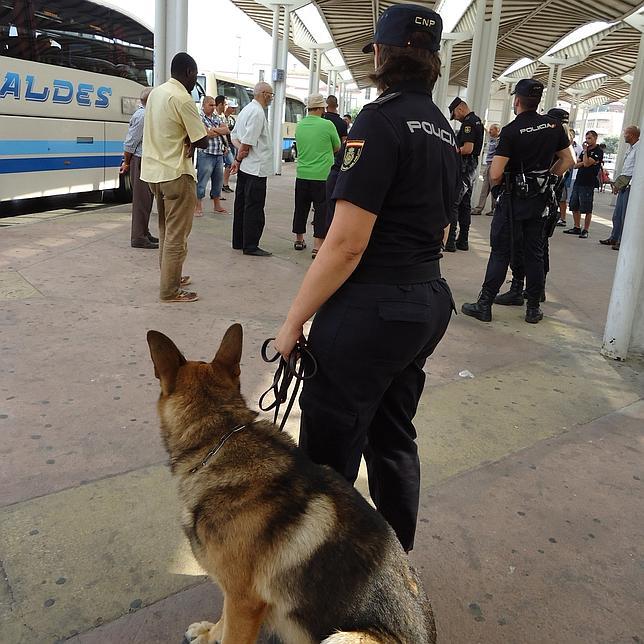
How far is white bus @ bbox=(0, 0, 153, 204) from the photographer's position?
8.60m

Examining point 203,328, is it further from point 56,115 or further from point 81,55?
point 81,55

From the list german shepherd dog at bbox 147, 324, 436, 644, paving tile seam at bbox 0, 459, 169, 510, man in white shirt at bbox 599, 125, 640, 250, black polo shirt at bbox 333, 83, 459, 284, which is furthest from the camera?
man in white shirt at bbox 599, 125, 640, 250

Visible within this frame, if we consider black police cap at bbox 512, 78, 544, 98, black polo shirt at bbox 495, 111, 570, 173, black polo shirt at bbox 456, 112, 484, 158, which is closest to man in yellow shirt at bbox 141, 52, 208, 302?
black polo shirt at bbox 495, 111, 570, 173

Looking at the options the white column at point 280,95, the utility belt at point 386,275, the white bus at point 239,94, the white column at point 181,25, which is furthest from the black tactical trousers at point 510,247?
the white column at point 280,95

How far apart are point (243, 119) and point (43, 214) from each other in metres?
4.47

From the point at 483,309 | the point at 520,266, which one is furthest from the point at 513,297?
the point at 483,309

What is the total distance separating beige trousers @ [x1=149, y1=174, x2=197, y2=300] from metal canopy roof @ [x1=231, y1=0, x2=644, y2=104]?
11.7 metres

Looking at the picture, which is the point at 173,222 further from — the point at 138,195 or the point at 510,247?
the point at 510,247

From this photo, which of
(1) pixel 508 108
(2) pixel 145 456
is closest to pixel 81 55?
(2) pixel 145 456

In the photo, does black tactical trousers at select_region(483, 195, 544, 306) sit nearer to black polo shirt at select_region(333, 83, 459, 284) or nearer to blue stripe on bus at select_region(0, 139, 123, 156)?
black polo shirt at select_region(333, 83, 459, 284)

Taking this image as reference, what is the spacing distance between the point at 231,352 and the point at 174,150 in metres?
3.70

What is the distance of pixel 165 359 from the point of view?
1.90 metres

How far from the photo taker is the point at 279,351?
78.4 inches

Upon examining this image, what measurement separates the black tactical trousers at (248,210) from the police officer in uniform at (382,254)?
5.39m
